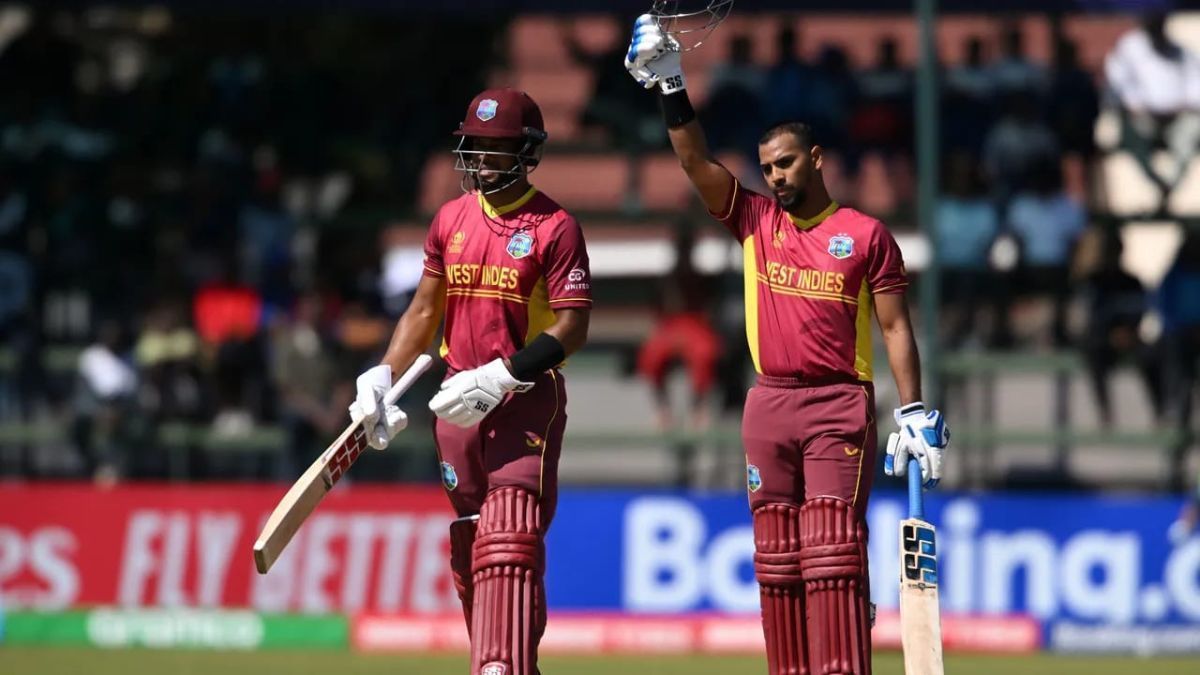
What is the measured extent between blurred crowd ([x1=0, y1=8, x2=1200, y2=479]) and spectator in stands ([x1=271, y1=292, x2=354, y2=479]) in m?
0.02

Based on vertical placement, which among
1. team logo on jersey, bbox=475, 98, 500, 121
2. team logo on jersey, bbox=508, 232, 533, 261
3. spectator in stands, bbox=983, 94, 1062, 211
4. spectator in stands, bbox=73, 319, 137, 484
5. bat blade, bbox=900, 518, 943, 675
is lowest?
bat blade, bbox=900, 518, 943, 675

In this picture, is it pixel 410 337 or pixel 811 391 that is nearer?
pixel 811 391

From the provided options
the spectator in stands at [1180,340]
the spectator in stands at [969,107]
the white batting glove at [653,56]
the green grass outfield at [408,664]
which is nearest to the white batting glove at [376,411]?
the white batting glove at [653,56]

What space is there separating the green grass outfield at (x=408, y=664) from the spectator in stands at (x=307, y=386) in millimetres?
2414

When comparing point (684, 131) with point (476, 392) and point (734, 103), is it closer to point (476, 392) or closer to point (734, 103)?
point (476, 392)

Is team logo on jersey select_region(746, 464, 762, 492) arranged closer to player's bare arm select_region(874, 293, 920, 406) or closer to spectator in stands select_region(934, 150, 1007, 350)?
player's bare arm select_region(874, 293, 920, 406)

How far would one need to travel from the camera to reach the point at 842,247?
7.59 metres

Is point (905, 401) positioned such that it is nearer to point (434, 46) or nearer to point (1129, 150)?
point (1129, 150)

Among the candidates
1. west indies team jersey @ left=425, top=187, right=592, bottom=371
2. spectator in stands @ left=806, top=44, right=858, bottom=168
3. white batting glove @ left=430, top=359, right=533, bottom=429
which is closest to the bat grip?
west indies team jersey @ left=425, top=187, right=592, bottom=371

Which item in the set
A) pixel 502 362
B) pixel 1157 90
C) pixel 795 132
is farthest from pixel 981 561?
pixel 502 362

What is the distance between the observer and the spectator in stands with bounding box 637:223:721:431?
15461 millimetres

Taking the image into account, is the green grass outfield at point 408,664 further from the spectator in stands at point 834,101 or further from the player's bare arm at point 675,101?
the spectator in stands at point 834,101

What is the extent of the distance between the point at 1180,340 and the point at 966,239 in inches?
69.0

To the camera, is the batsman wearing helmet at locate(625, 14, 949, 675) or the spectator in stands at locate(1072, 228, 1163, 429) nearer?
the batsman wearing helmet at locate(625, 14, 949, 675)
